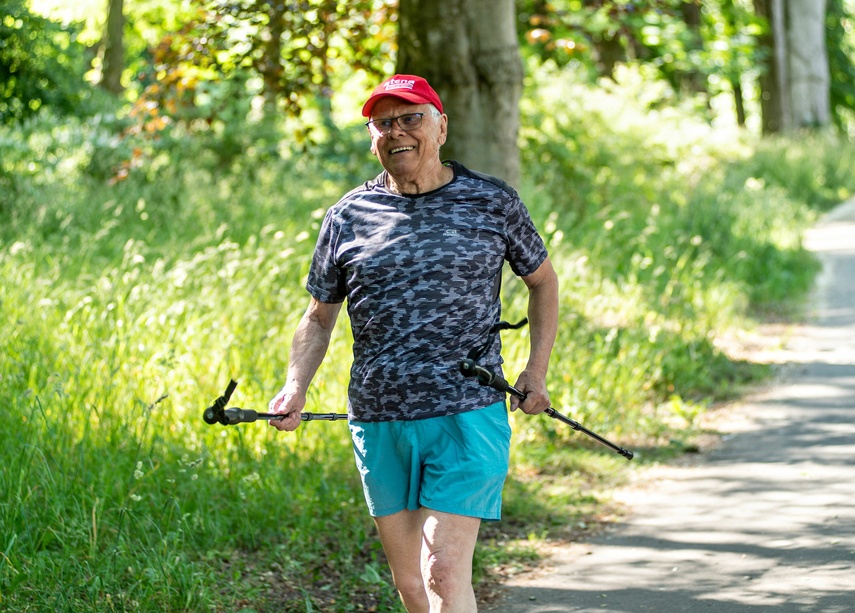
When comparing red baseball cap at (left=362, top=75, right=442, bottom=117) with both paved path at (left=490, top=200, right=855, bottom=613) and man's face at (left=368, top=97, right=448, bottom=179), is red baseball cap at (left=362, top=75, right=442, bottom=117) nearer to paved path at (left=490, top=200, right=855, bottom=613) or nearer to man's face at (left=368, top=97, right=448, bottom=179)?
man's face at (left=368, top=97, right=448, bottom=179)

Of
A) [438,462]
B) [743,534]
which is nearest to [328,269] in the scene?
[438,462]

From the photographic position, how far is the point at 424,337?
3.80m

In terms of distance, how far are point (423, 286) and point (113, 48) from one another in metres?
17.1

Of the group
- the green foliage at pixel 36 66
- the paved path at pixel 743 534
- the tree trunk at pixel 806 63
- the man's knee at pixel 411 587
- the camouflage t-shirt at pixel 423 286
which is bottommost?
the paved path at pixel 743 534

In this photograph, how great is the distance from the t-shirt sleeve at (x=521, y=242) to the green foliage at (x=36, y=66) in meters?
9.69

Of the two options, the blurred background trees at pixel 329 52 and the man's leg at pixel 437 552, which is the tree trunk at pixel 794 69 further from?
the man's leg at pixel 437 552

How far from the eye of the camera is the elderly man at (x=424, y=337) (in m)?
3.78

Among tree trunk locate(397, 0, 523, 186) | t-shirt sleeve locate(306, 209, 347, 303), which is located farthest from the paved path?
tree trunk locate(397, 0, 523, 186)

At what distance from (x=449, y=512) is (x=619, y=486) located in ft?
11.5

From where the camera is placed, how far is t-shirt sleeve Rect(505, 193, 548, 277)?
13.2ft

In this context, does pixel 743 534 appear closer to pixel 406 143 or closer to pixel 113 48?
pixel 406 143

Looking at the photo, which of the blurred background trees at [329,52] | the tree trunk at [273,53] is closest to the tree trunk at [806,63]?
the blurred background trees at [329,52]

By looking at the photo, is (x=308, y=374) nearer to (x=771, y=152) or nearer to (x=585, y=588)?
(x=585, y=588)

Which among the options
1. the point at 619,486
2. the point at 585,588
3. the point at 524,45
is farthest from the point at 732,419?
the point at 524,45
